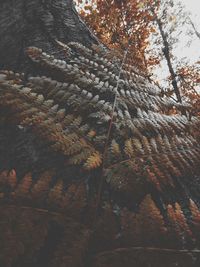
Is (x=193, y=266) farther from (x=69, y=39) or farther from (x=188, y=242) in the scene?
(x=69, y=39)

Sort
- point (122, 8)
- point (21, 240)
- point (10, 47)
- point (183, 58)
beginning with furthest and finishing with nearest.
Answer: point (183, 58), point (122, 8), point (10, 47), point (21, 240)

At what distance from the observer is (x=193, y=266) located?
73cm

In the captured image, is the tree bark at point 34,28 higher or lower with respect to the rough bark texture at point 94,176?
higher

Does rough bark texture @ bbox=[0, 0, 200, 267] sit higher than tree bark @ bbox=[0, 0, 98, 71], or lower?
lower

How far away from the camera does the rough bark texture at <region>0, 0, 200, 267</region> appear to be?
751 millimetres

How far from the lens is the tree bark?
1.80 m

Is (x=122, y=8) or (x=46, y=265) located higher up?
(x=122, y=8)

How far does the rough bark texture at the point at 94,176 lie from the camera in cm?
75

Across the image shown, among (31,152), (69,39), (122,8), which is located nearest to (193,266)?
(31,152)

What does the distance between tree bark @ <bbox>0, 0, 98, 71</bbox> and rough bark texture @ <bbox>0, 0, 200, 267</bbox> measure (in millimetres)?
170

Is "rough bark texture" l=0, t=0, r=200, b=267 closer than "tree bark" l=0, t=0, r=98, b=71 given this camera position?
Yes

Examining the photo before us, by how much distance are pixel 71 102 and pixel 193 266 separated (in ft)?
2.12

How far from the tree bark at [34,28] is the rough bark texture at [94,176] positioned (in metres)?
0.17

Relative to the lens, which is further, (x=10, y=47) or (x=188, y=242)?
(x=10, y=47)
